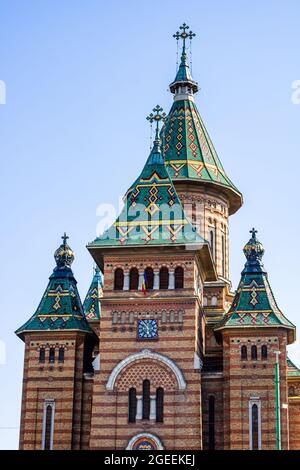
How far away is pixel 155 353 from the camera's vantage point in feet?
155

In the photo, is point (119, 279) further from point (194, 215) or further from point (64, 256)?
point (194, 215)

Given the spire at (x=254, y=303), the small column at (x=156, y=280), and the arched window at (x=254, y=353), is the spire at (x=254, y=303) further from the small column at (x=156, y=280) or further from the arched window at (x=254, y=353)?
the small column at (x=156, y=280)

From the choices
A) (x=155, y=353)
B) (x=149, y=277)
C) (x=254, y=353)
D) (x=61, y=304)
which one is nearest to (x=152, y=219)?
(x=149, y=277)

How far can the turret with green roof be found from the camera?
58.7m

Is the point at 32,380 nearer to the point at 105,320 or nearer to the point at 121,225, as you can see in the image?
the point at 105,320

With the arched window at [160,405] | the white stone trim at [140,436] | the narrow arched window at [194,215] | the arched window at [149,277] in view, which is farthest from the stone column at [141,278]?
the narrow arched window at [194,215]

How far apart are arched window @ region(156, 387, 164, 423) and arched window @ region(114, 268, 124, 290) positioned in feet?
17.5

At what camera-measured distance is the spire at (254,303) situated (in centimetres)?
4828

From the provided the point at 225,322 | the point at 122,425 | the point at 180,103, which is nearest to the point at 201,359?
the point at 225,322

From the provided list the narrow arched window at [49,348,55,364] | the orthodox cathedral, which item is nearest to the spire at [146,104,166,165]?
the orthodox cathedral

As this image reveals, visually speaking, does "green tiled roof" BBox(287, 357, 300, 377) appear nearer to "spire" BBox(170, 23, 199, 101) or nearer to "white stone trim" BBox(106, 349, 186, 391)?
"white stone trim" BBox(106, 349, 186, 391)

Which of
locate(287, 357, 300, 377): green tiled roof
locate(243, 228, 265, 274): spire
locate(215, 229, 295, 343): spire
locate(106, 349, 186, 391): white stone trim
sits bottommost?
locate(106, 349, 186, 391): white stone trim

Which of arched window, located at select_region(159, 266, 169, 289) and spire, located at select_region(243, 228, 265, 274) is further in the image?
spire, located at select_region(243, 228, 265, 274)
